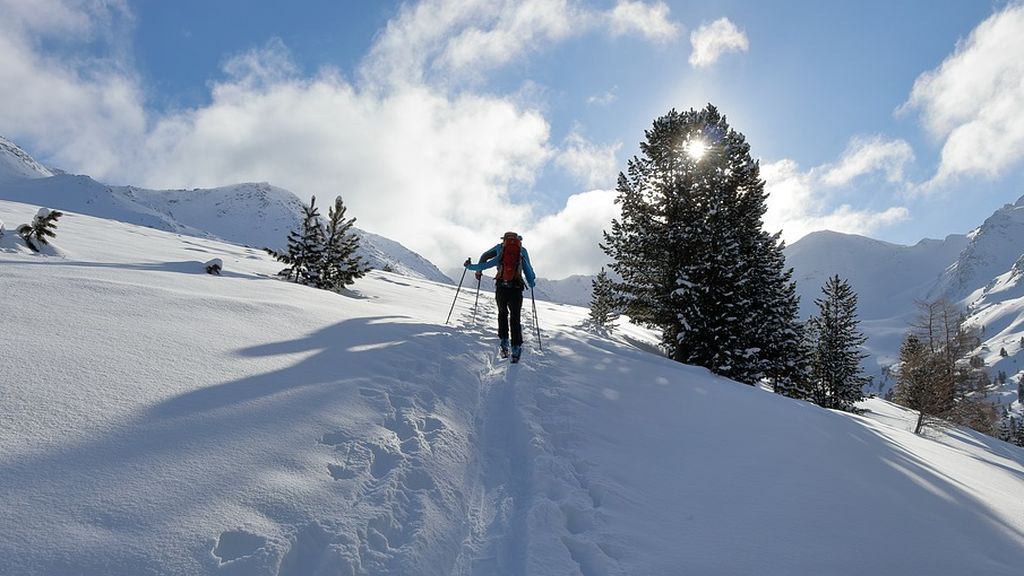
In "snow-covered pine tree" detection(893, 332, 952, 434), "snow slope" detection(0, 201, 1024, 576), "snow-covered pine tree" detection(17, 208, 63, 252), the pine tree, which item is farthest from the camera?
the pine tree

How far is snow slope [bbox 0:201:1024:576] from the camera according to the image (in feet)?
8.16

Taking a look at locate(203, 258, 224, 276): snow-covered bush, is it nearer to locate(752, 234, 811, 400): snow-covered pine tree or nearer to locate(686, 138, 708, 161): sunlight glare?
locate(686, 138, 708, 161): sunlight glare

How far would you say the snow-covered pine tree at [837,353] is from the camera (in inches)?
948

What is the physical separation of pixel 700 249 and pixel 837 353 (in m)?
16.8

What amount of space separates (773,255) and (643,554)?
17126mm

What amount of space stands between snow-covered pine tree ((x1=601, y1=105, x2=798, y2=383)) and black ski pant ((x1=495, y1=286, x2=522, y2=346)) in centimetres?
740

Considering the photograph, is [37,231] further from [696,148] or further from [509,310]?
[696,148]

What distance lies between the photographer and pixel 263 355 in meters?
5.12

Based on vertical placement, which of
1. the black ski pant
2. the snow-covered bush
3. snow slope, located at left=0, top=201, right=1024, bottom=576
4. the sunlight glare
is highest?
the sunlight glare

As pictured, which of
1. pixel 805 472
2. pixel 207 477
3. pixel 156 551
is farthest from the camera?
pixel 805 472

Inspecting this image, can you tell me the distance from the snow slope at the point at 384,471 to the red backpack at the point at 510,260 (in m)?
3.09

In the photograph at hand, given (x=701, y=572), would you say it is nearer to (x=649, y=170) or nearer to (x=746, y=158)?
(x=649, y=170)

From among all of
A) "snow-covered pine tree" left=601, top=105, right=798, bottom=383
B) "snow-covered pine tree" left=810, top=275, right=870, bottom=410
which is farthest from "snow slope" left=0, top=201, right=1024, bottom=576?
"snow-covered pine tree" left=810, top=275, right=870, bottom=410

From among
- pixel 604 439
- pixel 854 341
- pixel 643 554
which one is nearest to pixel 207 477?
pixel 643 554
